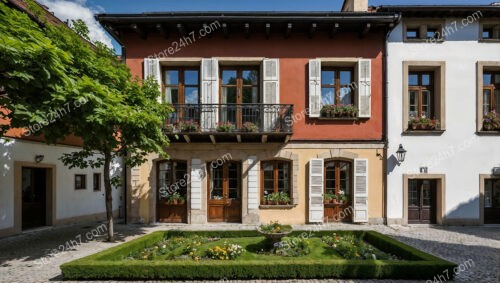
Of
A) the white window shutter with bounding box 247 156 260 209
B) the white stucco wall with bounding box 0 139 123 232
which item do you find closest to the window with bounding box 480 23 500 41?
the white window shutter with bounding box 247 156 260 209

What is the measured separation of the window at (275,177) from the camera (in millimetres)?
11711

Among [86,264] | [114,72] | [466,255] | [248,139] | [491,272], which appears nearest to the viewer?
[86,264]

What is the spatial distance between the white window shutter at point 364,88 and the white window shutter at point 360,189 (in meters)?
2.04

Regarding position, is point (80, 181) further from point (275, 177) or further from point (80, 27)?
point (275, 177)

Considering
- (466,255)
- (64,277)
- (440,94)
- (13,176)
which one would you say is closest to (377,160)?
(440,94)

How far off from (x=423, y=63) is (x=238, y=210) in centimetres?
970

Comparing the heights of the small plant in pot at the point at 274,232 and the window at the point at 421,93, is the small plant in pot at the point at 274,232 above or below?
below

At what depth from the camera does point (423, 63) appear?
11.5 m

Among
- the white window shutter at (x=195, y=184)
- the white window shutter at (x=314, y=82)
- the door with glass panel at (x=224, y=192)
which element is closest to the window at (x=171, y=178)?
the white window shutter at (x=195, y=184)

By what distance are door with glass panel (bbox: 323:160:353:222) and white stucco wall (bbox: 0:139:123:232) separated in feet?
33.7

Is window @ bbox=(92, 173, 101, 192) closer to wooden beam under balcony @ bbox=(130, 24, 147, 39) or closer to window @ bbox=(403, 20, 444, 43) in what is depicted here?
wooden beam under balcony @ bbox=(130, 24, 147, 39)

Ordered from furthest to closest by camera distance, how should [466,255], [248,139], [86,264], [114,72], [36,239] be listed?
[248,139], [36,239], [114,72], [466,255], [86,264]

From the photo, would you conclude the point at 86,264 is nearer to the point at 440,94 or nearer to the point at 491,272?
the point at 491,272

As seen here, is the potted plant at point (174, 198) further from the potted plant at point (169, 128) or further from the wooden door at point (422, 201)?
the wooden door at point (422, 201)
